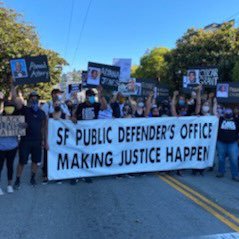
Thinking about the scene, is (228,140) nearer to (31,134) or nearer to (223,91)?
(31,134)

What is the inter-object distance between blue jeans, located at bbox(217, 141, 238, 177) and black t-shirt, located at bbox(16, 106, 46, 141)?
4.41m

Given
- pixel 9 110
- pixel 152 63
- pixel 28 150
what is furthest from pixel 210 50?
pixel 152 63

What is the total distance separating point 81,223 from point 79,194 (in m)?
1.92

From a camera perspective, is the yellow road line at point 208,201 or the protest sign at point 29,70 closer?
the yellow road line at point 208,201

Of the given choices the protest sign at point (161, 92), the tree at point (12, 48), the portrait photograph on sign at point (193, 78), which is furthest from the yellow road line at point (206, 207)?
the tree at point (12, 48)

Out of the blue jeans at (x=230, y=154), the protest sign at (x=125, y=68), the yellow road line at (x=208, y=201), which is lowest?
the yellow road line at (x=208, y=201)

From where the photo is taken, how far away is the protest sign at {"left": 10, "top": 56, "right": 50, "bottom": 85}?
33.9 feet

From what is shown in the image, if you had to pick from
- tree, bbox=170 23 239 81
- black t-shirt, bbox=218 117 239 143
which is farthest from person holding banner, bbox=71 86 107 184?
tree, bbox=170 23 239 81

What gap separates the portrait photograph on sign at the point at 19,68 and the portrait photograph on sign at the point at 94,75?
5.80ft

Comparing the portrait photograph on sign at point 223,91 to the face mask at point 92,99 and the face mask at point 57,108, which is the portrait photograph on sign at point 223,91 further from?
the face mask at point 57,108

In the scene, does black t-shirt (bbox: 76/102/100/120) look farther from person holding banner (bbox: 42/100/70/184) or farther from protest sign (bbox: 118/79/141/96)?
protest sign (bbox: 118/79/141/96)

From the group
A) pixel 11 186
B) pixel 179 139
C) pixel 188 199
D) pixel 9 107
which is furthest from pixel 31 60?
pixel 188 199

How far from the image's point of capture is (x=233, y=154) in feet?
34.0

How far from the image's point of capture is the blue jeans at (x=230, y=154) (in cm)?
1020
